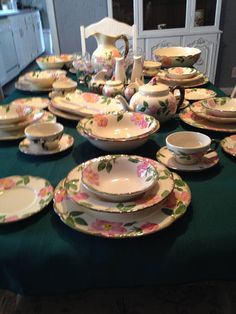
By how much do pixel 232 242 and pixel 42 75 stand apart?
4.16ft

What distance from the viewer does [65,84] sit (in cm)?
124

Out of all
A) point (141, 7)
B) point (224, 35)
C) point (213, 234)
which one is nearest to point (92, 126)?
point (213, 234)

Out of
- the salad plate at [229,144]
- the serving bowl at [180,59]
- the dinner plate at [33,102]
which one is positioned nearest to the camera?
the salad plate at [229,144]

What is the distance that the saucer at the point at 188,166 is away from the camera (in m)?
0.70

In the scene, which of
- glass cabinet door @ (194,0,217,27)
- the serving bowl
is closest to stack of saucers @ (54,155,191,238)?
the serving bowl

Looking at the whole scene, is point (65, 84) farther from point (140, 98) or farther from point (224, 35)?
point (224, 35)

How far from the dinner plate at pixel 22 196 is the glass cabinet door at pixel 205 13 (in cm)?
253

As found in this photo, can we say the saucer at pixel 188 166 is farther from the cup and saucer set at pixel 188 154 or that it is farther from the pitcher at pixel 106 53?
the pitcher at pixel 106 53

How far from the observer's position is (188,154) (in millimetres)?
693

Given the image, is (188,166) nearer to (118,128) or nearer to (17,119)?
(118,128)

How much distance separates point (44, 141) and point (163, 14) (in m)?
2.35

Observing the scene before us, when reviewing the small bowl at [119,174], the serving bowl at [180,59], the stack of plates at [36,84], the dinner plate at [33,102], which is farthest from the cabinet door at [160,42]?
the small bowl at [119,174]

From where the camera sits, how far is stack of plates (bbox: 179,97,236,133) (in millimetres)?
915

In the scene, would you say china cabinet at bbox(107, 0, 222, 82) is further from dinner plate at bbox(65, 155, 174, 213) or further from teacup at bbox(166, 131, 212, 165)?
dinner plate at bbox(65, 155, 174, 213)
